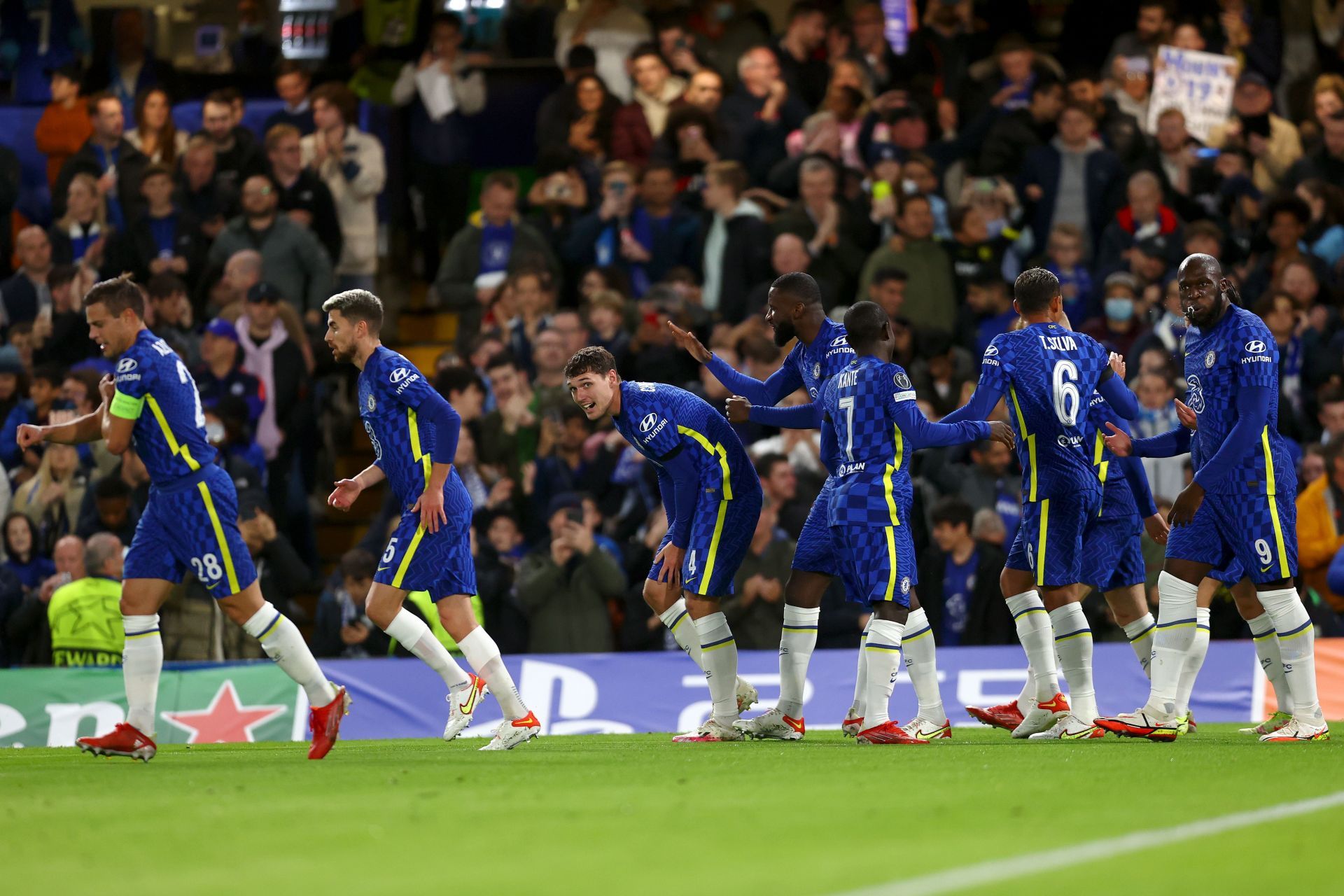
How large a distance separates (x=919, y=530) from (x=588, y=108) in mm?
6036

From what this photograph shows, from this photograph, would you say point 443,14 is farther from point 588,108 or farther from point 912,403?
point 912,403

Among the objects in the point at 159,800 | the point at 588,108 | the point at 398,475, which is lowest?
the point at 159,800

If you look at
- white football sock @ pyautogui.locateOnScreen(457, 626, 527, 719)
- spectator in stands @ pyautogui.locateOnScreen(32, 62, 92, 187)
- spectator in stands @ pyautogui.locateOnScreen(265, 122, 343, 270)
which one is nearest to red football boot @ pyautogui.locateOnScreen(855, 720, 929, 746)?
white football sock @ pyautogui.locateOnScreen(457, 626, 527, 719)

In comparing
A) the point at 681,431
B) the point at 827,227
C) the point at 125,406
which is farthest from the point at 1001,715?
the point at 827,227

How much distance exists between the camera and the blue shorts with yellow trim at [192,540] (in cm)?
959

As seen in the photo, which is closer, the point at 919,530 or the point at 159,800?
the point at 159,800

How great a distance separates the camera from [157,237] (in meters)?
18.2

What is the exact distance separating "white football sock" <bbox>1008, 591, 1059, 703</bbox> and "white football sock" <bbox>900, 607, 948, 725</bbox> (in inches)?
19.3

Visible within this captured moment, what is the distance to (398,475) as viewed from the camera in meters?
10.3

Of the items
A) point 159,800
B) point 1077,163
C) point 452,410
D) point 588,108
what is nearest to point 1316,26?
point 1077,163

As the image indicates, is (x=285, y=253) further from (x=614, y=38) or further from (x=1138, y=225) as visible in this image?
(x=1138, y=225)

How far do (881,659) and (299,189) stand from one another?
10.1 m

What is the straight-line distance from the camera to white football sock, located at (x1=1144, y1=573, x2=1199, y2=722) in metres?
9.84

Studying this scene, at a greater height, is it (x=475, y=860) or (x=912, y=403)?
(x=912, y=403)
